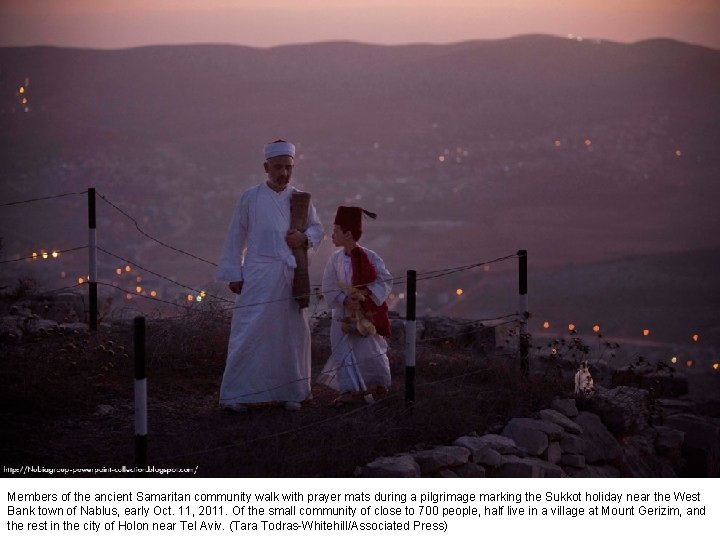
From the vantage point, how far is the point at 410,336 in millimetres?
7039

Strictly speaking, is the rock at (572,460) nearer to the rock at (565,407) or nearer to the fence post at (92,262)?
the rock at (565,407)

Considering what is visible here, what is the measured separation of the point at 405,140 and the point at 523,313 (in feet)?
241

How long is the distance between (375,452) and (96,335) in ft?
14.4

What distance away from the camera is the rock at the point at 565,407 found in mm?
8031

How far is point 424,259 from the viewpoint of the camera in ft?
193

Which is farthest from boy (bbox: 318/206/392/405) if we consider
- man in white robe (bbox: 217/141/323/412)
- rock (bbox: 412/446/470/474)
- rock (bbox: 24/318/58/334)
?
rock (bbox: 24/318/58/334)

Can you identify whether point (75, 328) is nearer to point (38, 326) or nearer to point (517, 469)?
point (38, 326)

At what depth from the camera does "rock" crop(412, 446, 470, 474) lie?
20.9 feet

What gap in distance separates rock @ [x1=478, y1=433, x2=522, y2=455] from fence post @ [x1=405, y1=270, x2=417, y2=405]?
634 millimetres

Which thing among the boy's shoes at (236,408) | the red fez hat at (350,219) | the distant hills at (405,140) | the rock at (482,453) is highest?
the distant hills at (405,140)

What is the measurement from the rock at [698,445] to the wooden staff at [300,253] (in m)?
3.98

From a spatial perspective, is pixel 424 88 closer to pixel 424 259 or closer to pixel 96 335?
pixel 424 259

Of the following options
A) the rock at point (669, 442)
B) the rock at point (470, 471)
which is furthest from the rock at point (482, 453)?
the rock at point (669, 442)

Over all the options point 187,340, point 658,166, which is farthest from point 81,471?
point 658,166
